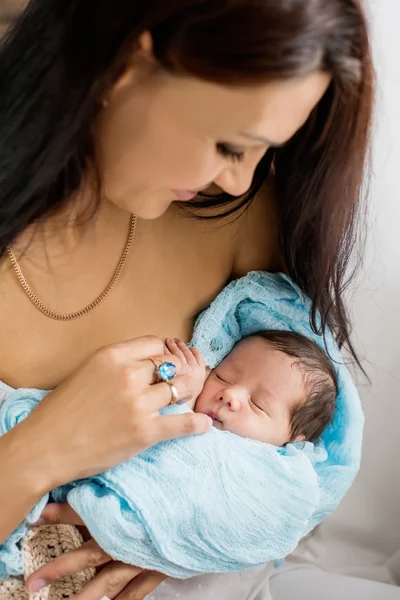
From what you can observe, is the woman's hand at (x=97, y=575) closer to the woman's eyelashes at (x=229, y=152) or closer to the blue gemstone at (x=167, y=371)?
the blue gemstone at (x=167, y=371)

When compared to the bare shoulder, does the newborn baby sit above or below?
below

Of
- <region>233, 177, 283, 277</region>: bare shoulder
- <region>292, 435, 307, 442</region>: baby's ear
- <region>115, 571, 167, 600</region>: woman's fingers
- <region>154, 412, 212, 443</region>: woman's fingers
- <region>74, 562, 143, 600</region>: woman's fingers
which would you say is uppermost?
<region>233, 177, 283, 277</region>: bare shoulder

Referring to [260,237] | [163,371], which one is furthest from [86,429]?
[260,237]

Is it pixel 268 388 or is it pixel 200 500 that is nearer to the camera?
pixel 200 500

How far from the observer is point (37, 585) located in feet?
2.85

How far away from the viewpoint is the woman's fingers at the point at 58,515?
0.88 m

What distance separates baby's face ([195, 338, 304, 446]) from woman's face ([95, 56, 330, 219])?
34cm

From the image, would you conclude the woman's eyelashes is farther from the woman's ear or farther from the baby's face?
the baby's face

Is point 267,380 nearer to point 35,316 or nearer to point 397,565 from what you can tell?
point 35,316

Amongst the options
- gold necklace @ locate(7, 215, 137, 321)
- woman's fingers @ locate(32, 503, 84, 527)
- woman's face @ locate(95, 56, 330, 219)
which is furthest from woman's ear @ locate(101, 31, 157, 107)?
woman's fingers @ locate(32, 503, 84, 527)

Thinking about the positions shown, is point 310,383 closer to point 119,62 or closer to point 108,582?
point 108,582

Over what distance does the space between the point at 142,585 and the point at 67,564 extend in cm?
13

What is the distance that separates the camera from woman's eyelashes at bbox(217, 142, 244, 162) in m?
0.75

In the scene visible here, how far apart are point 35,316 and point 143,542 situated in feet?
1.13
